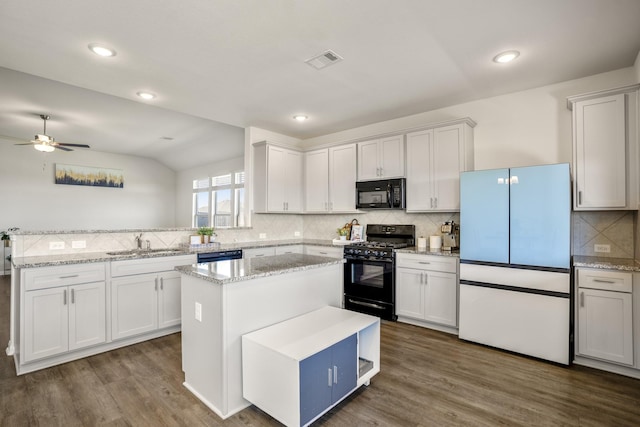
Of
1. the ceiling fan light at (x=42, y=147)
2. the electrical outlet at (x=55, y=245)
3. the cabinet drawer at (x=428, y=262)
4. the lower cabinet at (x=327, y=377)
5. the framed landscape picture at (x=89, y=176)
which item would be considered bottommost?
the lower cabinet at (x=327, y=377)

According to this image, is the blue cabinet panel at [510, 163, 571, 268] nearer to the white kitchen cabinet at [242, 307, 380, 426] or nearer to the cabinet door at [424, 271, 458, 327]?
the cabinet door at [424, 271, 458, 327]

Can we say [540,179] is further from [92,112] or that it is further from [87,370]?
[92,112]

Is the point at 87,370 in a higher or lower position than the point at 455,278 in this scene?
lower

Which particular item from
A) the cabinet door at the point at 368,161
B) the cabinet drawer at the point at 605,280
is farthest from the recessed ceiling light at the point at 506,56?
the cabinet drawer at the point at 605,280

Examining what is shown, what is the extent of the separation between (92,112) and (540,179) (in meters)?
6.36

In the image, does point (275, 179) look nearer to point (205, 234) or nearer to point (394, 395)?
point (205, 234)

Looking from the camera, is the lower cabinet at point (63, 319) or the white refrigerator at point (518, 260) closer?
the lower cabinet at point (63, 319)

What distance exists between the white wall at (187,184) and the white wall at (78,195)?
25 centimetres

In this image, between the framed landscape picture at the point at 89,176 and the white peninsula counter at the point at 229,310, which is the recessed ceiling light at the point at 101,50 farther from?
the framed landscape picture at the point at 89,176

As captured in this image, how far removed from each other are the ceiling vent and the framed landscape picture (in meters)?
7.80

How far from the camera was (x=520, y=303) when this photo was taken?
293cm

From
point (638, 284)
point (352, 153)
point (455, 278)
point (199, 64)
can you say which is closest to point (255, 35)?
point (199, 64)

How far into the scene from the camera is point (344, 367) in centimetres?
206

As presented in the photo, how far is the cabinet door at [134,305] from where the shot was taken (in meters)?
3.08
